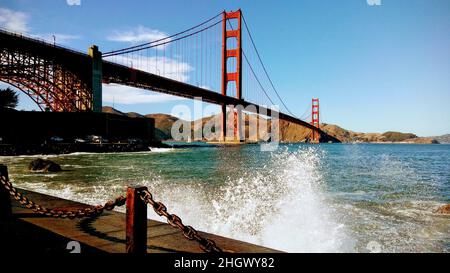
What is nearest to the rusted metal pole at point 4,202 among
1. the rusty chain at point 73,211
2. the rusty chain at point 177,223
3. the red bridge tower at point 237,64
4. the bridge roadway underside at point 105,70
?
the rusty chain at point 73,211

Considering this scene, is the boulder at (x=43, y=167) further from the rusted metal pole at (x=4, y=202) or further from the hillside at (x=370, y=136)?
the hillside at (x=370, y=136)

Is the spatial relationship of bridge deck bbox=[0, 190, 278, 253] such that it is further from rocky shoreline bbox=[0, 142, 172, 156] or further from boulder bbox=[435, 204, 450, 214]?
rocky shoreline bbox=[0, 142, 172, 156]

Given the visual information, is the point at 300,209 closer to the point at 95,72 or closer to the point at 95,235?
the point at 95,235

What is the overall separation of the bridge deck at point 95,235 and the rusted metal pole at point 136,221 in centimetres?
40

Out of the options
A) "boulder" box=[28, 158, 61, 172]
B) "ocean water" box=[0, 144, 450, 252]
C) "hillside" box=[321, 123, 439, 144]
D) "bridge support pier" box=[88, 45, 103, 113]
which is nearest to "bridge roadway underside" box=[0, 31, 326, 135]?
"bridge support pier" box=[88, 45, 103, 113]

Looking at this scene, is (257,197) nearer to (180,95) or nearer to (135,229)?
(135,229)

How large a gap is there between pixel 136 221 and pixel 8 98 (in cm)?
5051

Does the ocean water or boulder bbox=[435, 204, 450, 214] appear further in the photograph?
boulder bbox=[435, 204, 450, 214]

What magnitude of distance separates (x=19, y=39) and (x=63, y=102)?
11.6 metres

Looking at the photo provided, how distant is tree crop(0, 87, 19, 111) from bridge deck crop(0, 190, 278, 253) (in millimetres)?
46787

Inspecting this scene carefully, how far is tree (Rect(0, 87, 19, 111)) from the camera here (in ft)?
139

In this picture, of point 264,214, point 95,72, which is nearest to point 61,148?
point 95,72

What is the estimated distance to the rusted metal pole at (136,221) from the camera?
8.70 feet
